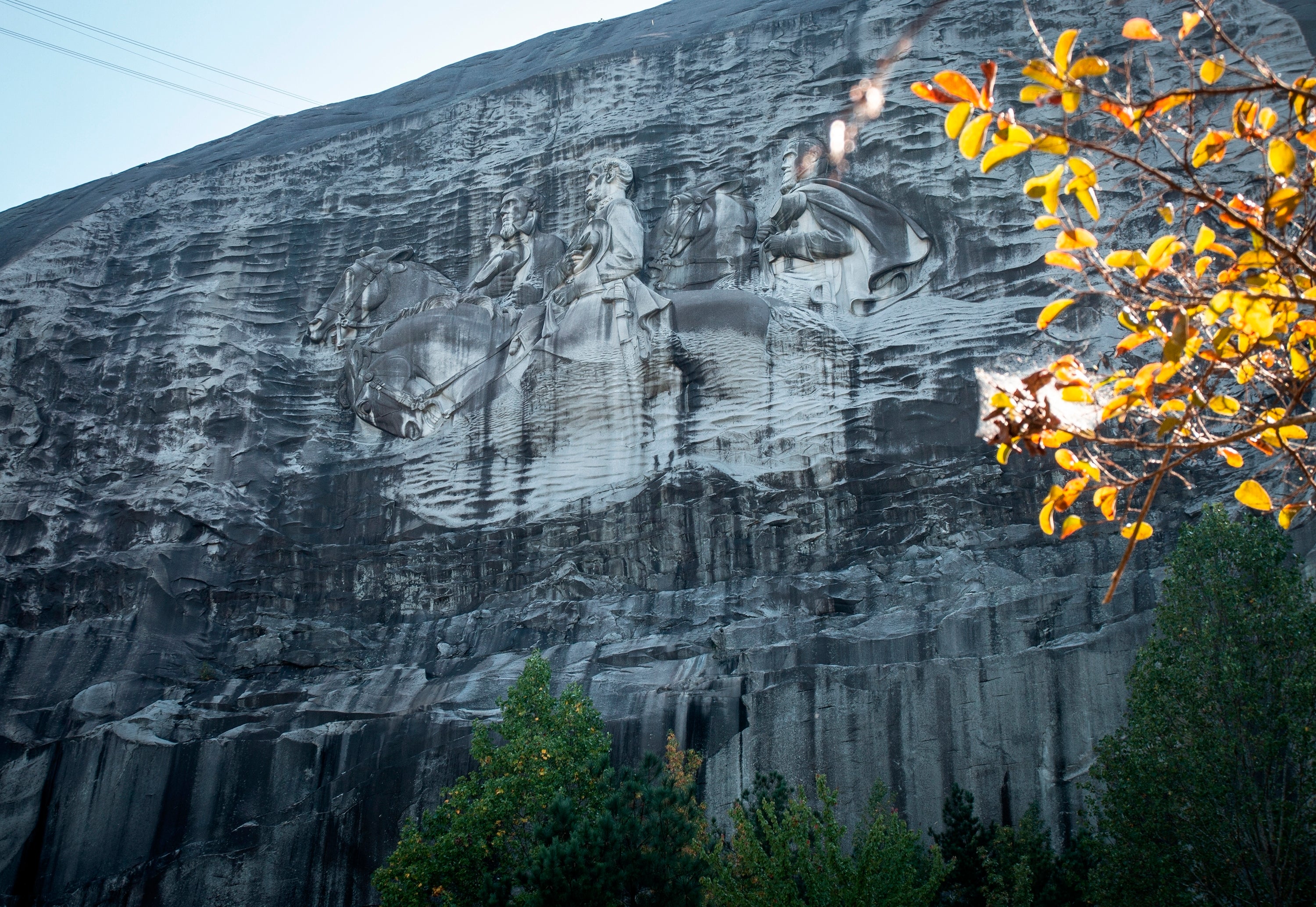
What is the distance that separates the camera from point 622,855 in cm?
883

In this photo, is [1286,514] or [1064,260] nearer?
[1064,260]

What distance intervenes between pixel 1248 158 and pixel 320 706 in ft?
42.5

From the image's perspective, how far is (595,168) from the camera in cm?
1716

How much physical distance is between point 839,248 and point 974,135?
12.2 m

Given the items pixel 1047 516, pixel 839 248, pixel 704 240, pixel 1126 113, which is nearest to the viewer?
pixel 1126 113

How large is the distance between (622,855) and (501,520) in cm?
692

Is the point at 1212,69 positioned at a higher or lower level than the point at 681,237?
lower

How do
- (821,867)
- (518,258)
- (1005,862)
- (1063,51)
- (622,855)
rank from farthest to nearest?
(518,258) → (1005,862) → (821,867) → (622,855) → (1063,51)

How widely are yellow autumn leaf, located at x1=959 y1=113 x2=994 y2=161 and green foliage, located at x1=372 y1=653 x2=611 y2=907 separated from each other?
6947 millimetres

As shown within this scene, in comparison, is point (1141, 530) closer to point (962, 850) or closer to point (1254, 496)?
point (1254, 496)

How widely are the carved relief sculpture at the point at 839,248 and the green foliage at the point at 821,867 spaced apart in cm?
746

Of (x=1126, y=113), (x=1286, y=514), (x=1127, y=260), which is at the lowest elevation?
(x=1286, y=514)

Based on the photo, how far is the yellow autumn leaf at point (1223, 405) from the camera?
426cm

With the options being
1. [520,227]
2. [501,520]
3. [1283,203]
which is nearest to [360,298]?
[520,227]
